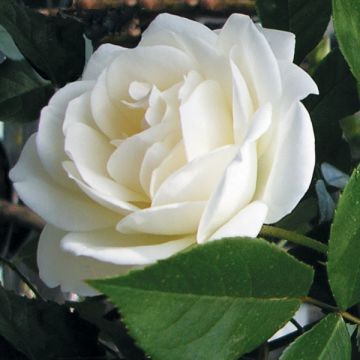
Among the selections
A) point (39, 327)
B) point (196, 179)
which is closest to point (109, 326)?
point (39, 327)

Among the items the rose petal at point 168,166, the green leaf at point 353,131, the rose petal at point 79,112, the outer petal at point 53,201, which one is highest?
the rose petal at point 79,112

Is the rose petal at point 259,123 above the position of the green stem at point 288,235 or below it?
above

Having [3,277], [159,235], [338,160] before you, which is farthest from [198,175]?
[3,277]

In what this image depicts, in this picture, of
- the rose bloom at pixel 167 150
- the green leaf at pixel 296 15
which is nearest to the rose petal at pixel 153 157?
the rose bloom at pixel 167 150

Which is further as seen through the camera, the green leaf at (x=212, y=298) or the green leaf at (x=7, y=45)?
the green leaf at (x=7, y=45)

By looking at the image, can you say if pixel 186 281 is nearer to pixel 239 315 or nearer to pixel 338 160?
pixel 239 315

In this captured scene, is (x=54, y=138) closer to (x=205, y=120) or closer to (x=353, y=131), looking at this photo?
(x=205, y=120)

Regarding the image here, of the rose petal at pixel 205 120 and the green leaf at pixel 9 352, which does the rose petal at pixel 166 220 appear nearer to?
the rose petal at pixel 205 120
